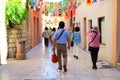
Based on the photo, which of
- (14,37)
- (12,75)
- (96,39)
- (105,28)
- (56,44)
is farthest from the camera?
(14,37)

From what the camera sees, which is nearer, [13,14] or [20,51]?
[20,51]

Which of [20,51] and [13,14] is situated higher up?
[13,14]

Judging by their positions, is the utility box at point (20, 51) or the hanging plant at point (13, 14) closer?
the utility box at point (20, 51)

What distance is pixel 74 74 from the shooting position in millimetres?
10906

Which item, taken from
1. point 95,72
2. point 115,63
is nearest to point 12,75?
point 95,72

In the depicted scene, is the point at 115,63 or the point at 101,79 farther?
the point at 115,63

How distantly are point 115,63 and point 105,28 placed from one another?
2900 millimetres

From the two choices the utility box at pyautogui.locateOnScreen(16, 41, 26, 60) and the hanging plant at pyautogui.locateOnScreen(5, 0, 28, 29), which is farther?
the hanging plant at pyautogui.locateOnScreen(5, 0, 28, 29)

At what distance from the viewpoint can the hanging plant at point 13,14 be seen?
1622cm

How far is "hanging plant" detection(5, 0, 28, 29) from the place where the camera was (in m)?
16.2

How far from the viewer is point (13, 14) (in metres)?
16.3

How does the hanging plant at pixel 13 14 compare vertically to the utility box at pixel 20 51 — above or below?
above

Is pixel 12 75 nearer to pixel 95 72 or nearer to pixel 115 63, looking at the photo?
pixel 95 72

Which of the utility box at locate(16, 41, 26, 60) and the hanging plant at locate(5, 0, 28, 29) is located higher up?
the hanging plant at locate(5, 0, 28, 29)
